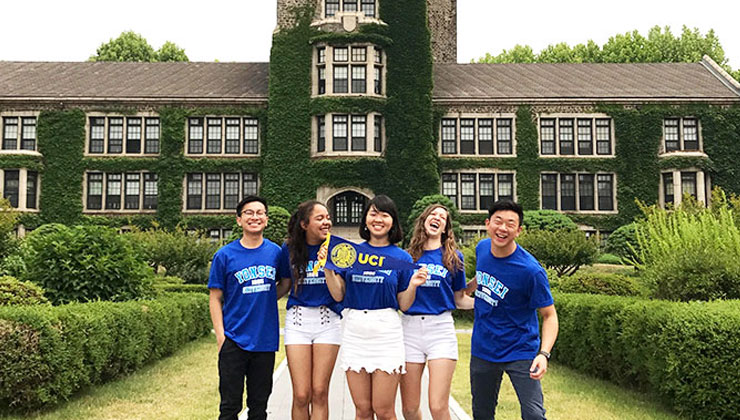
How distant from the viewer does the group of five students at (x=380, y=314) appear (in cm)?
534

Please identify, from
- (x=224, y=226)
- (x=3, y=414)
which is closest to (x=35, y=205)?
(x=224, y=226)

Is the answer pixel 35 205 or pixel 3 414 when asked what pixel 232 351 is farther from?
pixel 35 205

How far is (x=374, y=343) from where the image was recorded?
5293 mm

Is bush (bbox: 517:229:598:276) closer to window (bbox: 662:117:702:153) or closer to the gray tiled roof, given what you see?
the gray tiled roof

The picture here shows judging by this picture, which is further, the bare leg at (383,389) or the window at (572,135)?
the window at (572,135)

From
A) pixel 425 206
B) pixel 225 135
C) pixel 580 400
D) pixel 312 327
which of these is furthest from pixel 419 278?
pixel 225 135

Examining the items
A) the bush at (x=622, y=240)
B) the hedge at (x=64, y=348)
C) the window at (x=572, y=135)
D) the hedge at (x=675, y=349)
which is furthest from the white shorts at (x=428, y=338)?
the window at (x=572, y=135)

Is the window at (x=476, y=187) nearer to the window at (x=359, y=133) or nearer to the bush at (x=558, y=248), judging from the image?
the window at (x=359, y=133)

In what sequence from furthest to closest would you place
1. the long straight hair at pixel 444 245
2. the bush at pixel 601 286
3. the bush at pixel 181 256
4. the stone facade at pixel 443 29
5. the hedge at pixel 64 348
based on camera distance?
1. the stone facade at pixel 443 29
2. the bush at pixel 181 256
3. the bush at pixel 601 286
4. the hedge at pixel 64 348
5. the long straight hair at pixel 444 245

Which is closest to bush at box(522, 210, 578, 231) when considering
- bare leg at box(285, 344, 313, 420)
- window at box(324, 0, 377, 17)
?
window at box(324, 0, 377, 17)

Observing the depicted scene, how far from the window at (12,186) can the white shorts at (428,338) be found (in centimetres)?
3570

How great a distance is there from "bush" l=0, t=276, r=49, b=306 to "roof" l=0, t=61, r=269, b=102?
2847 centimetres

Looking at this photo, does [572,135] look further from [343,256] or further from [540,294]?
[343,256]

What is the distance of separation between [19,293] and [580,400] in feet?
26.1
